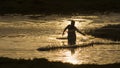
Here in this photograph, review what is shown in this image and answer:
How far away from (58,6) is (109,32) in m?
29.0

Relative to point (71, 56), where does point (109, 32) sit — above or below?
below

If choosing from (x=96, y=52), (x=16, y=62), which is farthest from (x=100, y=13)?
(x=16, y=62)

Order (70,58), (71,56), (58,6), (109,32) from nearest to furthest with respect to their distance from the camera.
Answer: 1. (70,58)
2. (71,56)
3. (109,32)
4. (58,6)

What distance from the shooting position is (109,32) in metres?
34.8

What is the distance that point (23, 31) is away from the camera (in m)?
36.2

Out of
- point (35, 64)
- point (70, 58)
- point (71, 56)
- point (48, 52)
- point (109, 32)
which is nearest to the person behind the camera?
point (35, 64)

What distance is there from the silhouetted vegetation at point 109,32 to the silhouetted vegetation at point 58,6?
22.1 m

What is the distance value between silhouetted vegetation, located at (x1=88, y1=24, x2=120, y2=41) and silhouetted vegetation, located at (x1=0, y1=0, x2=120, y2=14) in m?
22.1

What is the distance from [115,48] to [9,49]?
5.96 m

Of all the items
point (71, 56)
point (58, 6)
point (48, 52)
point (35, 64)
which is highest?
point (35, 64)

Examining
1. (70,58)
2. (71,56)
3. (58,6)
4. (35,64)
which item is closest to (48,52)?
(71,56)

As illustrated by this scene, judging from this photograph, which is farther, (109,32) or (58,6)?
(58,6)

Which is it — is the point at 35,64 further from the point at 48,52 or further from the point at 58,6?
the point at 58,6

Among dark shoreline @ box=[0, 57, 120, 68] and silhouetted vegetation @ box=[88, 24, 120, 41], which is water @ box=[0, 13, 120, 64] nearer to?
silhouetted vegetation @ box=[88, 24, 120, 41]
